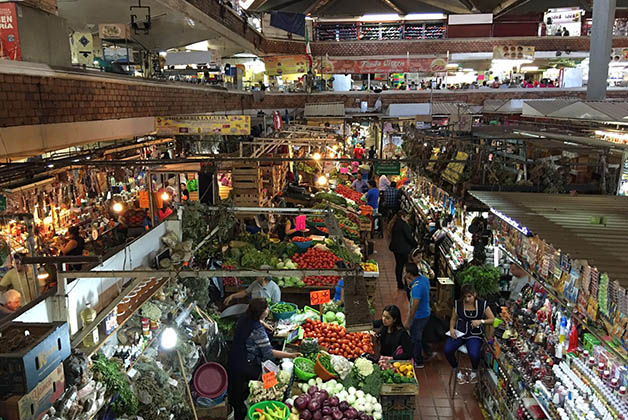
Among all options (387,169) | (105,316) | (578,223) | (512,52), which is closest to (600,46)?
(387,169)

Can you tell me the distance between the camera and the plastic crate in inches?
217

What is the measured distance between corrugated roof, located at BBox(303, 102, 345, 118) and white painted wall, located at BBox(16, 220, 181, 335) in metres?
13.1

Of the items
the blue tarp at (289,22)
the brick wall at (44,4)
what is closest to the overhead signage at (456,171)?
the brick wall at (44,4)

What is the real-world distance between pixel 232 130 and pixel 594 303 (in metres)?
6.86

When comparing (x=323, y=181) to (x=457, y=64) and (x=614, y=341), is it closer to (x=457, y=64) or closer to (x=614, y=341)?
(x=614, y=341)

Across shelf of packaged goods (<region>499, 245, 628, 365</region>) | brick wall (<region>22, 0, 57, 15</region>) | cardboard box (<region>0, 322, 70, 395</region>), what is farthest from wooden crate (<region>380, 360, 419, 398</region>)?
brick wall (<region>22, 0, 57, 15</region>)

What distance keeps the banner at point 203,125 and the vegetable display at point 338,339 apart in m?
4.16

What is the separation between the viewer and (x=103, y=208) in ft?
38.2

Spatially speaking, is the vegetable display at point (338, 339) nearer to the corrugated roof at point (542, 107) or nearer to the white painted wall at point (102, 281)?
the white painted wall at point (102, 281)

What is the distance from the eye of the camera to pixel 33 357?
312cm

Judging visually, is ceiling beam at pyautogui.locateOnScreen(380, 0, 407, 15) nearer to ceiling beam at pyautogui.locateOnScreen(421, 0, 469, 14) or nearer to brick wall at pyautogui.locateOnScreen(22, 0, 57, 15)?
ceiling beam at pyautogui.locateOnScreen(421, 0, 469, 14)

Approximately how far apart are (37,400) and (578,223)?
5.17 m

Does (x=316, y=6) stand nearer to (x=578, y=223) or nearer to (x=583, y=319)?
(x=578, y=223)

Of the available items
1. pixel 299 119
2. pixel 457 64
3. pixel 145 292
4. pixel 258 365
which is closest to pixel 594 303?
pixel 258 365
